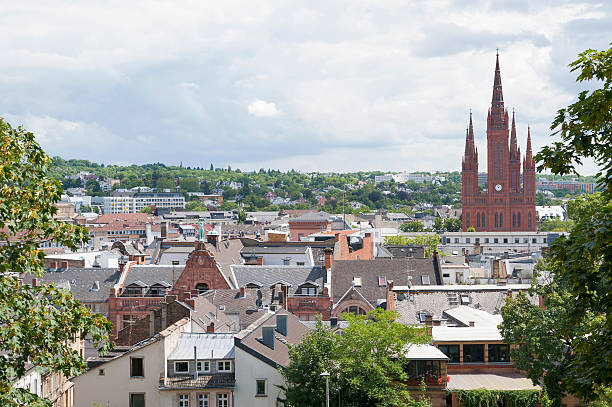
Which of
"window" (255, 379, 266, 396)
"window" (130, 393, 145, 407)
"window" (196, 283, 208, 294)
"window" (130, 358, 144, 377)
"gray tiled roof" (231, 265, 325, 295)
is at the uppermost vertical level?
"gray tiled roof" (231, 265, 325, 295)

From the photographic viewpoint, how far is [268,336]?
4766 centimetres

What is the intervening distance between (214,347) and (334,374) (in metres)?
7.85

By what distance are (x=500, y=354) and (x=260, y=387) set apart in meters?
14.4

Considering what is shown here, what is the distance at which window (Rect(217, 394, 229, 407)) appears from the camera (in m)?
45.2

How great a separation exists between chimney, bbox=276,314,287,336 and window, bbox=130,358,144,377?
9.02 metres

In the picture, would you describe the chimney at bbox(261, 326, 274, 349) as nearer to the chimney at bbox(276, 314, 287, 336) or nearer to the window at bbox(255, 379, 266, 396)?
the window at bbox(255, 379, 266, 396)

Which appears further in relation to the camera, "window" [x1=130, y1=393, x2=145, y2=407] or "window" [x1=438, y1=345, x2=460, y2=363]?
"window" [x1=438, y1=345, x2=460, y2=363]

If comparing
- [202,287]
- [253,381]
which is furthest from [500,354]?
[202,287]

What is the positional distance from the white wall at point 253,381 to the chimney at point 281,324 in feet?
19.0

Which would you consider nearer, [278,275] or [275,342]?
[275,342]

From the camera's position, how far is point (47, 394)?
149 ft

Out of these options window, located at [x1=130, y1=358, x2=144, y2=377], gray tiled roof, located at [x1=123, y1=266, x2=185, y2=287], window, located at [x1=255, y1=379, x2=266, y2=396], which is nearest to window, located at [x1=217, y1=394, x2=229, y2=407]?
window, located at [x1=255, y1=379, x2=266, y2=396]

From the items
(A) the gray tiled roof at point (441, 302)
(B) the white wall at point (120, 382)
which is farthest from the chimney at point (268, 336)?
(A) the gray tiled roof at point (441, 302)

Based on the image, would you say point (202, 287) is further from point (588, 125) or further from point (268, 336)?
point (588, 125)
